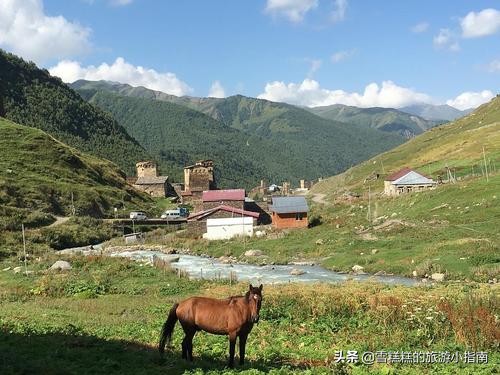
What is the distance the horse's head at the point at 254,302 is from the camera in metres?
12.4

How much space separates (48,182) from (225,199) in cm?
3825

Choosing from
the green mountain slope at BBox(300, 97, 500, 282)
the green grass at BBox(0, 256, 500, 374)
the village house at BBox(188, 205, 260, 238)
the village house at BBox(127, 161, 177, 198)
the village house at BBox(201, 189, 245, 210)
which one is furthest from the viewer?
the village house at BBox(127, 161, 177, 198)

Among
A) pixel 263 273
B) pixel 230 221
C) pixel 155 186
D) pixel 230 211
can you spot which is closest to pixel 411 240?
pixel 263 273

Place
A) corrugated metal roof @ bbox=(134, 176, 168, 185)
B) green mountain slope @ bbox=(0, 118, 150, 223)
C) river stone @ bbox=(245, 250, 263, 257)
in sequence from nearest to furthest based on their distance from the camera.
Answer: river stone @ bbox=(245, 250, 263, 257), green mountain slope @ bbox=(0, 118, 150, 223), corrugated metal roof @ bbox=(134, 176, 168, 185)

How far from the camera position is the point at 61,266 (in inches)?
1700

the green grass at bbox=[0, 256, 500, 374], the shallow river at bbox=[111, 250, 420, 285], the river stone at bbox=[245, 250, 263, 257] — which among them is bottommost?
the shallow river at bbox=[111, 250, 420, 285]

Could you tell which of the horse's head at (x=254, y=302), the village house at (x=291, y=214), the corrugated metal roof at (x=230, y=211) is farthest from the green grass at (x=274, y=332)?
the corrugated metal roof at (x=230, y=211)

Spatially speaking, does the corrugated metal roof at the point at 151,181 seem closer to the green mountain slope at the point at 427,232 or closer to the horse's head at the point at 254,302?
the green mountain slope at the point at 427,232

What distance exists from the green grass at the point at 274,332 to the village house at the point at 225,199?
50.8m

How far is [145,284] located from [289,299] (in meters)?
14.9

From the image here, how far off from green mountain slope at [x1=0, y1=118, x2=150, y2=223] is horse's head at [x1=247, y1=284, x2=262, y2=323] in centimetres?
6536

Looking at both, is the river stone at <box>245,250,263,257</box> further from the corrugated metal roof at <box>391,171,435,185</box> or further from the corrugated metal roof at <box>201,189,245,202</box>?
the corrugated metal roof at <box>391,171,435,185</box>

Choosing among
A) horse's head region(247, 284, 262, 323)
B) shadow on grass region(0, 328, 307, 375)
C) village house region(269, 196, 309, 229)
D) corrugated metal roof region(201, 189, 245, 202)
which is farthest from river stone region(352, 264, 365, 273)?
corrugated metal roof region(201, 189, 245, 202)

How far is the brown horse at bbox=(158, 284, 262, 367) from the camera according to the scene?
12.8 meters
